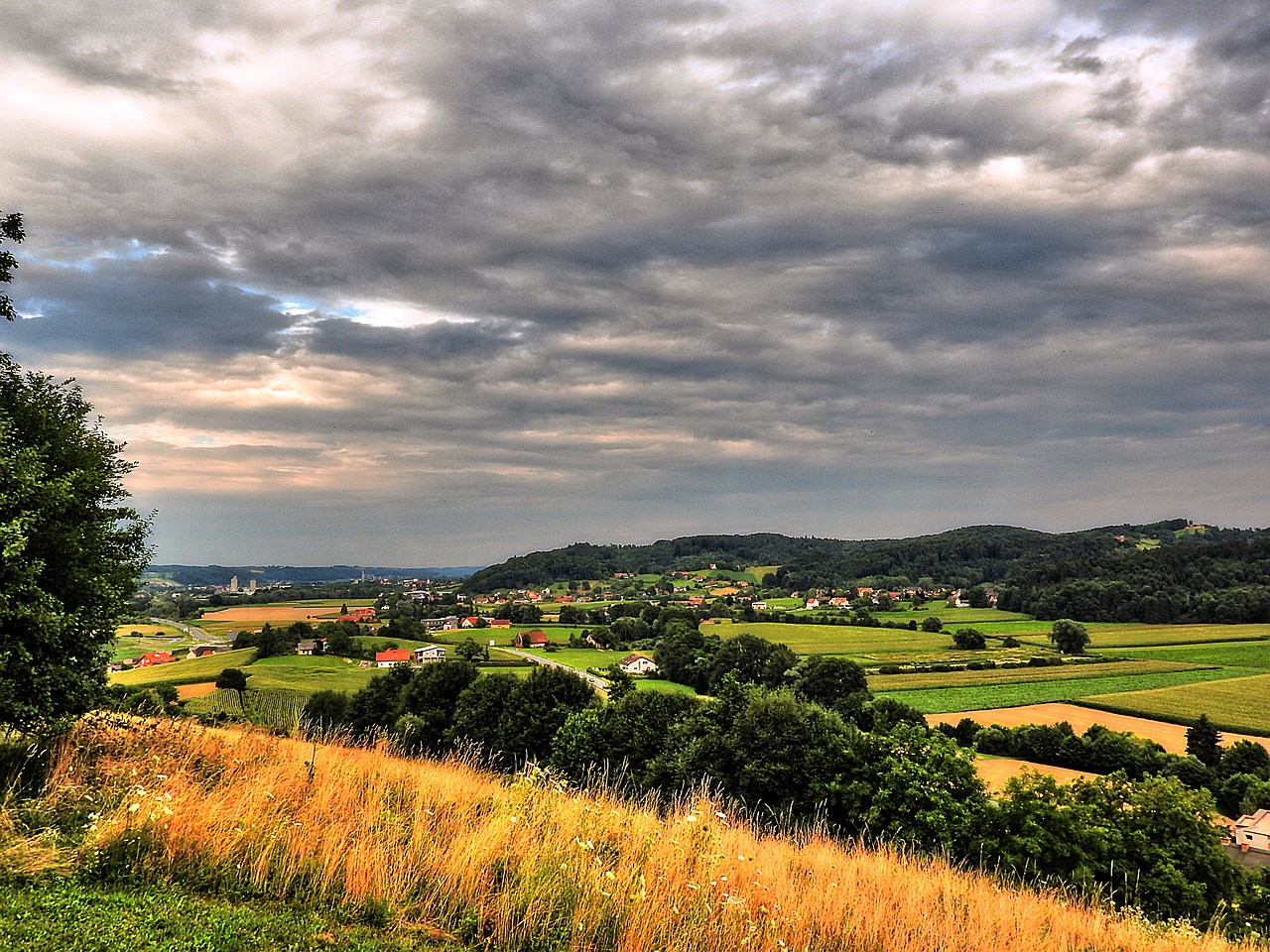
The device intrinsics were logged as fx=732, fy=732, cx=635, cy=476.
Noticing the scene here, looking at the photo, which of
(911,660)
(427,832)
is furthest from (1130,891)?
(911,660)

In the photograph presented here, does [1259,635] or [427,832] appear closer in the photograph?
[427,832]

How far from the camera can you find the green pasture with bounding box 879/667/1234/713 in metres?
62.7

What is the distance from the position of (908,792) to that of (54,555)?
82.2 feet

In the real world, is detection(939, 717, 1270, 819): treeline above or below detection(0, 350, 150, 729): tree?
below

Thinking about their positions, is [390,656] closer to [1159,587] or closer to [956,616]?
[956,616]

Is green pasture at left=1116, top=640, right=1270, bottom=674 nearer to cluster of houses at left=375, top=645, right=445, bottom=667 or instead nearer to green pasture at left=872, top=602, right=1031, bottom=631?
green pasture at left=872, top=602, right=1031, bottom=631

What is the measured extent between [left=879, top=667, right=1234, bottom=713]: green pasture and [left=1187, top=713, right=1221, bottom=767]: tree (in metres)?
13.0

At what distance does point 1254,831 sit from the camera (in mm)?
37562

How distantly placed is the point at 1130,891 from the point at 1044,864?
2394 millimetres

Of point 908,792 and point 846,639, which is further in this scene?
point 846,639

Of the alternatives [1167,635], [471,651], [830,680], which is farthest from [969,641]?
[471,651]

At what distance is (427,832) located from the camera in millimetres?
7832

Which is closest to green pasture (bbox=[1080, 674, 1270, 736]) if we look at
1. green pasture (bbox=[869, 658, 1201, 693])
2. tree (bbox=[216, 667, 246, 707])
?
green pasture (bbox=[869, 658, 1201, 693])

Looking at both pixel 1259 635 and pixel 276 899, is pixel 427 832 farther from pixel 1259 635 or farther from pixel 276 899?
pixel 1259 635
